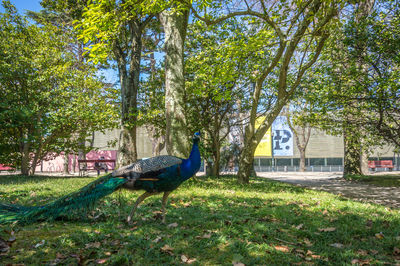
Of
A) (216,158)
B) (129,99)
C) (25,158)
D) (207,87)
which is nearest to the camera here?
(129,99)

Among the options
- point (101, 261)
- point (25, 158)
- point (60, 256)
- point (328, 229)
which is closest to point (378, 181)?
point (328, 229)

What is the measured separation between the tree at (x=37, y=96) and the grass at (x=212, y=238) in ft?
35.8

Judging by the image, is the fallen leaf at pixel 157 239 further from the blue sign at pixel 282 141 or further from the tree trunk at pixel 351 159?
the blue sign at pixel 282 141

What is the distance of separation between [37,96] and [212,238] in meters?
14.0

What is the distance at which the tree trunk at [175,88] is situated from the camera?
966 centimetres

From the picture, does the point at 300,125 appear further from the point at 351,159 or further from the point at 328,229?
the point at 328,229

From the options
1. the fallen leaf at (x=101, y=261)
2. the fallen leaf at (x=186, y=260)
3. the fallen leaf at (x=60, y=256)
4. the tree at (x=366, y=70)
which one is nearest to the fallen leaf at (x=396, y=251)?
the fallen leaf at (x=186, y=260)

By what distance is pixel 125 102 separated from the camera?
12.0 metres

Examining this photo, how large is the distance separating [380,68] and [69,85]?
1504 cm

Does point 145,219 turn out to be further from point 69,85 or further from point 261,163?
point 261,163

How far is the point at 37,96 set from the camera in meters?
14.7

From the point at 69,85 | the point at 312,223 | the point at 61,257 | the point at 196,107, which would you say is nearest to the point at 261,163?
the point at 196,107

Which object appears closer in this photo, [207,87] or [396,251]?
[396,251]

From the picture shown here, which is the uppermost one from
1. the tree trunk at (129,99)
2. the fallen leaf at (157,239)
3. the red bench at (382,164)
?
the tree trunk at (129,99)
